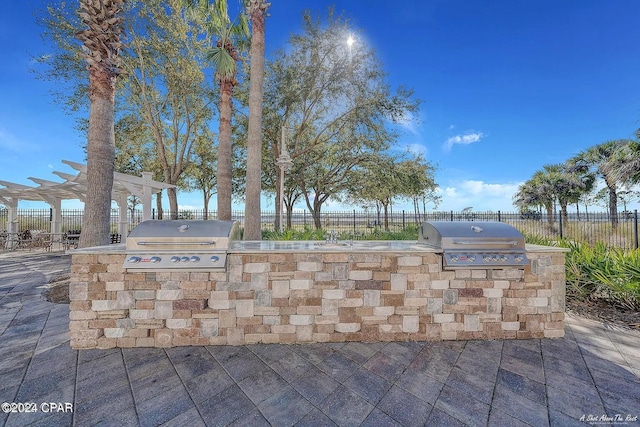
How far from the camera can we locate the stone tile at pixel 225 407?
64.1 inches

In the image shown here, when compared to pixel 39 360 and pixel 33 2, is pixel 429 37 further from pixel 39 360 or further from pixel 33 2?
pixel 33 2

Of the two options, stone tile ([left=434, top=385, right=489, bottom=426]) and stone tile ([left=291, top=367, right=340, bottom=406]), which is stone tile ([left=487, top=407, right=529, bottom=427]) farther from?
stone tile ([left=291, top=367, right=340, bottom=406])

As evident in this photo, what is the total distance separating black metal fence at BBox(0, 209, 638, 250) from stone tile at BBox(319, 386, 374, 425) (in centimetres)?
618

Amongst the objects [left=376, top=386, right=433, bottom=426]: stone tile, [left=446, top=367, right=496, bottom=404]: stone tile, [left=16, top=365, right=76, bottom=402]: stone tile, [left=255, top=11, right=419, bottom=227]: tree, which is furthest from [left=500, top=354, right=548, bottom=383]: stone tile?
[left=255, top=11, right=419, bottom=227]: tree

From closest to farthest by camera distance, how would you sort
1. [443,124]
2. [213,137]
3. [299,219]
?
[443,124] → [213,137] → [299,219]

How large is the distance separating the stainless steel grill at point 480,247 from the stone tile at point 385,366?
3.43ft

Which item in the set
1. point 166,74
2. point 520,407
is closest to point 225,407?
point 520,407

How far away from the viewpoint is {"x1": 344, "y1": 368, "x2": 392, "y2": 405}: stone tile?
1.85 metres

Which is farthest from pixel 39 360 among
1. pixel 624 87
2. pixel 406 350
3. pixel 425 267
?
pixel 624 87

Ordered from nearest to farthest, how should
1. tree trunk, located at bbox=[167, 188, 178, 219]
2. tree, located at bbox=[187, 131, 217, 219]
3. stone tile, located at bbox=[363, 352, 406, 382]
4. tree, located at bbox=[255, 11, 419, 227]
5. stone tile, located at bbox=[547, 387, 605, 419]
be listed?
stone tile, located at bbox=[547, 387, 605, 419]
stone tile, located at bbox=[363, 352, 406, 382]
tree, located at bbox=[255, 11, 419, 227]
tree trunk, located at bbox=[167, 188, 178, 219]
tree, located at bbox=[187, 131, 217, 219]

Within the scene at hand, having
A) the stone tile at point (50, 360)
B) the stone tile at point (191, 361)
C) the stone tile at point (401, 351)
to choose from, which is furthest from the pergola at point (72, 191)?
the stone tile at point (401, 351)

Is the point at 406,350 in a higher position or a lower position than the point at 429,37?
lower

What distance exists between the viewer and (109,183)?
4.45m

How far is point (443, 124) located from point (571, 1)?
4533 mm
